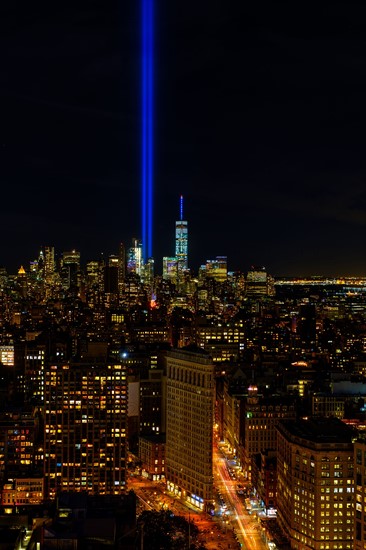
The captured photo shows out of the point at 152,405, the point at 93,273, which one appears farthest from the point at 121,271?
the point at 152,405

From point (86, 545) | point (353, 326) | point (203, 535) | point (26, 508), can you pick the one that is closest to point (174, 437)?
point (203, 535)

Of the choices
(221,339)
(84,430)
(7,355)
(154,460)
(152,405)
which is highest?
(221,339)

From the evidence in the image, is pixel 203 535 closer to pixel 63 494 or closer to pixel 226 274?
pixel 63 494

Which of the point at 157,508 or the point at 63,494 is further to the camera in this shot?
the point at 157,508

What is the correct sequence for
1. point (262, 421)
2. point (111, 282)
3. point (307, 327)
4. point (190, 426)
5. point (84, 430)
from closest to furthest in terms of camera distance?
1. point (84, 430)
2. point (190, 426)
3. point (262, 421)
4. point (307, 327)
5. point (111, 282)

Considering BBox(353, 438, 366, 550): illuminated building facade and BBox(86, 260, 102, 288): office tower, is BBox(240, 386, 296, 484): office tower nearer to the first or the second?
BBox(353, 438, 366, 550): illuminated building facade

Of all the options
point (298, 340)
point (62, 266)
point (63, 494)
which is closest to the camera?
point (63, 494)

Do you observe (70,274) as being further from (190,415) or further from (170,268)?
(190,415)
